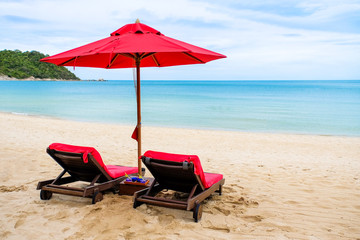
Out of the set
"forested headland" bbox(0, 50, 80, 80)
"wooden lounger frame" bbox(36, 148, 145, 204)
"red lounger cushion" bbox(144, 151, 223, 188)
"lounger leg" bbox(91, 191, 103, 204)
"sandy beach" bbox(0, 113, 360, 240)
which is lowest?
"sandy beach" bbox(0, 113, 360, 240)

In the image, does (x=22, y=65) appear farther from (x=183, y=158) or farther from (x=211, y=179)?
(x=183, y=158)

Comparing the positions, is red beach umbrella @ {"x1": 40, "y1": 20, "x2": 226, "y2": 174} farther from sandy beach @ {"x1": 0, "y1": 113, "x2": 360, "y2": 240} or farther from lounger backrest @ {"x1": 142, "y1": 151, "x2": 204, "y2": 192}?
sandy beach @ {"x1": 0, "y1": 113, "x2": 360, "y2": 240}

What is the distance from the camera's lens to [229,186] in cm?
496

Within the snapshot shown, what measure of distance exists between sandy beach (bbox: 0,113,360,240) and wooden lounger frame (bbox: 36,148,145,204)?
154mm

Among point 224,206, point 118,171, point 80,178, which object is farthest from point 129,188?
point 224,206

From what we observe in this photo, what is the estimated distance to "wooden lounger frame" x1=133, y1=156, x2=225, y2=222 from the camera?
11.4 ft

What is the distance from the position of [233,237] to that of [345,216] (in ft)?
5.22

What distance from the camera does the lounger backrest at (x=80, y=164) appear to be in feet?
12.6

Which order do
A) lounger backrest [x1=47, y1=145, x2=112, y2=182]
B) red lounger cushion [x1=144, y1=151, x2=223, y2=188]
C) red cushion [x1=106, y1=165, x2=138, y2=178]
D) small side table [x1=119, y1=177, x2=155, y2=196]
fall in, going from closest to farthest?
1. red lounger cushion [x1=144, y1=151, x2=223, y2=188]
2. lounger backrest [x1=47, y1=145, x2=112, y2=182]
3. small side table [x1=119, y1=177, x2=155, y2=196]
4. red cushion [x1=106, y1=165, x2=138, y2=178]

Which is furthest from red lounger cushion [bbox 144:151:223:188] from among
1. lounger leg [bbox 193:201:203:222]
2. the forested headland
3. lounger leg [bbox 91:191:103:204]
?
the forested headland

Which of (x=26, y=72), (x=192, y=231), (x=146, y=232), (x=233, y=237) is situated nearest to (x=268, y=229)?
(x=233, y=237)

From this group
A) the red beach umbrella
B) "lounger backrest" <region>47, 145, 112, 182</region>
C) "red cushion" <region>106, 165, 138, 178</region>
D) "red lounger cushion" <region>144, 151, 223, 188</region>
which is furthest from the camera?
"red cushion" <region>106, 165, 138, 178</region>

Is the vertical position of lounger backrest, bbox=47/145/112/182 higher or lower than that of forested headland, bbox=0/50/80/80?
lower

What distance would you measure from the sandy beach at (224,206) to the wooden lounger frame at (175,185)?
0.18 m
